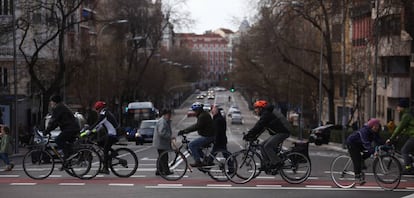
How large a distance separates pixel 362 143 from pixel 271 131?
6.42 ft

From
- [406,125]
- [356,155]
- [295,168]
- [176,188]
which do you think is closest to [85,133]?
[176,188]

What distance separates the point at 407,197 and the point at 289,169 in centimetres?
290

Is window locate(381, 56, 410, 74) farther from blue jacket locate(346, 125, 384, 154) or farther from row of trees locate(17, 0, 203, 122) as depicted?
blue jacket locate(346, 125, 384, 154)

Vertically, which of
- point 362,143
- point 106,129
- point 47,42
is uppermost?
point 47,42

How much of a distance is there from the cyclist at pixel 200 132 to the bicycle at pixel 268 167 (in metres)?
0.75

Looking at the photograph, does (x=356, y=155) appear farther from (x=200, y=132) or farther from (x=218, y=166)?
(x=200, y=132)

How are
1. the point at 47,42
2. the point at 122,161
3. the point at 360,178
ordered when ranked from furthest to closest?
the point at 47,42 → the point at 122,161 → the point at 360,178

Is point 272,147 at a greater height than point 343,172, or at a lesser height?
greater

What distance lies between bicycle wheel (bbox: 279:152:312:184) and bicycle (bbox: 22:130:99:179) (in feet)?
13.7

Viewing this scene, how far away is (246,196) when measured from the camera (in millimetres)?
14867

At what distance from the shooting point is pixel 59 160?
57.5 feet

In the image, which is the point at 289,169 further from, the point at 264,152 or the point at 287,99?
the point at 287,99

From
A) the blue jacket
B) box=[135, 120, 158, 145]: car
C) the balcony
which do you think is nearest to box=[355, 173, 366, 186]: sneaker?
the blue jacket

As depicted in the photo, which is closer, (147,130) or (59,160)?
(59,160)
